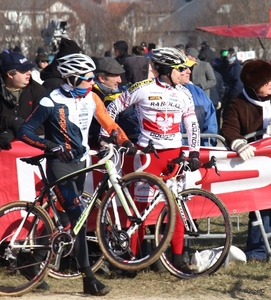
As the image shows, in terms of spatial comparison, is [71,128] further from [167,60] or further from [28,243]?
[167,60]

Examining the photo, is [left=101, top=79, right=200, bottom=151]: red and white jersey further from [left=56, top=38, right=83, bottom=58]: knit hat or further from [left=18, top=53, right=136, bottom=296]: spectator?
[left=56, top=38, right=83, bottom=58]: knit hat

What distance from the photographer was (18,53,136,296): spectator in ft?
23.7

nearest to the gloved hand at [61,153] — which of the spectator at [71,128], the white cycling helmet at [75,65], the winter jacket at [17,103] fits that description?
the spectator at [71,128]

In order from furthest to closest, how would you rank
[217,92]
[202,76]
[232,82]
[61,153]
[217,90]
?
[232,82] < [217,90] < [217,92] < [202,76] < [61,153]

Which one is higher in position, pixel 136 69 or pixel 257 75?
pixel 257 75

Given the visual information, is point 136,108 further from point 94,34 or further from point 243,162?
point 94,34

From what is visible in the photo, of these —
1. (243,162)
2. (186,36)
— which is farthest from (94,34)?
(243,162)

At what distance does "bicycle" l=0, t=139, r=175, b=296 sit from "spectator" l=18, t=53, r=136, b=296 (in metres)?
0.10

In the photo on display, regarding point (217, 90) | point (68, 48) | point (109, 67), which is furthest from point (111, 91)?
point (217, 90)

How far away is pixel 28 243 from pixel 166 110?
169 centimetres

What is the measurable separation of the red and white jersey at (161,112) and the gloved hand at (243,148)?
46 cm

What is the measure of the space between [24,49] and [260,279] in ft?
111

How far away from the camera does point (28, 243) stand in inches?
294

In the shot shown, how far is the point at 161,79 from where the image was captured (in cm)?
797
